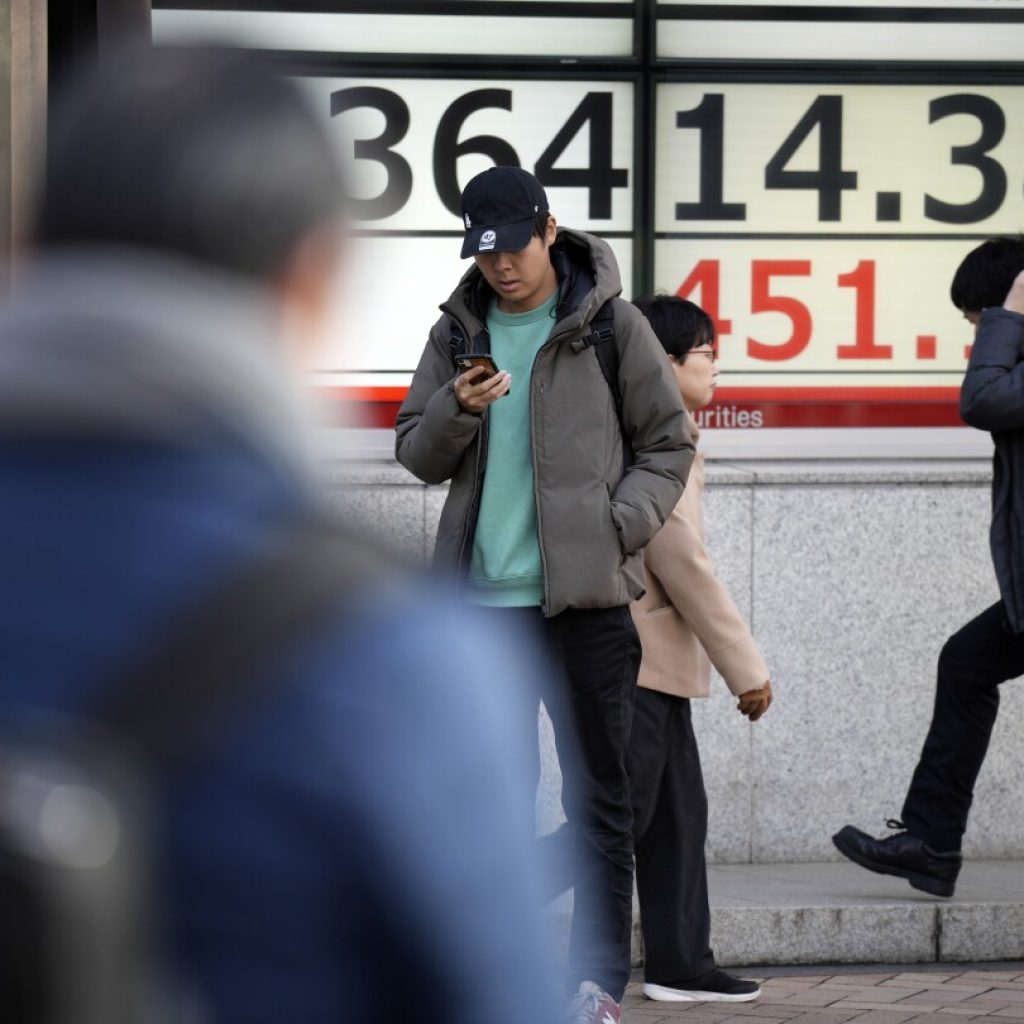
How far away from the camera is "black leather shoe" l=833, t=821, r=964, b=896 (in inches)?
→ 232

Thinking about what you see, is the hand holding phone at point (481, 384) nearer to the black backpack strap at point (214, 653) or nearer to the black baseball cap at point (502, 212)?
the black baseball cap at point (502, 212)

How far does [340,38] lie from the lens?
7.07 m

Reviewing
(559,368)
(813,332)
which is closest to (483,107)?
(813,332)

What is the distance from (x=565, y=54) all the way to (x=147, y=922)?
6487mm

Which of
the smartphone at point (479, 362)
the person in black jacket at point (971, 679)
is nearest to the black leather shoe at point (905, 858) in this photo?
the person in black jacket at point (971, 679)

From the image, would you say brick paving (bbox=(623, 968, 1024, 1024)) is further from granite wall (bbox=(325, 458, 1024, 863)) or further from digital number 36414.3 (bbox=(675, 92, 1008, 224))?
digital number 36414.3 (bbox=(675, 92, 1008, 224))

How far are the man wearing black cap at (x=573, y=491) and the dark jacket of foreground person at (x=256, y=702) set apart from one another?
144 inches

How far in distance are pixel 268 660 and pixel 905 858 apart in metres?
5.23

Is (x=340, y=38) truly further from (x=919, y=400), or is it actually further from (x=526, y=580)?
(x=526, y=580)

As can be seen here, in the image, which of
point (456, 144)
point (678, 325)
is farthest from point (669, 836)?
point (456, 144)

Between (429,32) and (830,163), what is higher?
(429,32)

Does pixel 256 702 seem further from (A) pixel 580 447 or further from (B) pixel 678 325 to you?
(B) pixel 678 325

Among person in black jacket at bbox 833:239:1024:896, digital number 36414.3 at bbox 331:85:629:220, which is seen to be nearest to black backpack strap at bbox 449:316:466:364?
person in black jacket at bbox 833:239:1024:896

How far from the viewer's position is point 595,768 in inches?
189
